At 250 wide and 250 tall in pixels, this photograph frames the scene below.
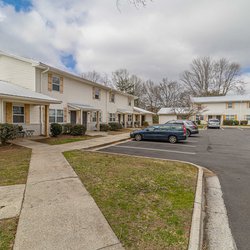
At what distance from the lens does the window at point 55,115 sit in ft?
51.9

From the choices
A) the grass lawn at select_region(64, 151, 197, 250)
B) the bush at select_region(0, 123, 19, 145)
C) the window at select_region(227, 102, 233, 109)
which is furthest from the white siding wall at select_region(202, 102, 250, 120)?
the bush at select_region(0, 123, 19, 145)

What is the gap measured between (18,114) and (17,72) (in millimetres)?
3903

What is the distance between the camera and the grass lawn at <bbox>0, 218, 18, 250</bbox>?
92.6 inches

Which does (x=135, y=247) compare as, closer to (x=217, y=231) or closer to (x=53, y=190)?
(x=217, y=231)

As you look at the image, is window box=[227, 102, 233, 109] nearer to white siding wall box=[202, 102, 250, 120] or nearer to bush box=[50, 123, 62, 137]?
white siding wall box=[202, 102, 250, 120]

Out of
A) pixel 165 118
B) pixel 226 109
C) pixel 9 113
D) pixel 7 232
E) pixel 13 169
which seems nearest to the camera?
pixel 7 232

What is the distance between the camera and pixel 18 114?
13.4 metres

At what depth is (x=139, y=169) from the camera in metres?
6.01

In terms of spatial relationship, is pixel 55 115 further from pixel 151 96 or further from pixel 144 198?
pixel 151 96

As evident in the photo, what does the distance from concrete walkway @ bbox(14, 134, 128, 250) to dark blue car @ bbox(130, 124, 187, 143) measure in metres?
9.65

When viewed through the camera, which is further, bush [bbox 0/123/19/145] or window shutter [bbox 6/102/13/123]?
window shutter [bbox 6/102/13/123]

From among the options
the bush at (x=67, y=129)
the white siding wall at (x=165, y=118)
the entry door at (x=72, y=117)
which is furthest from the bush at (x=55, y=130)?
the white siding wall at (x=165, y=118)

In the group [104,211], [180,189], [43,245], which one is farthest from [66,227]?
[180,189]

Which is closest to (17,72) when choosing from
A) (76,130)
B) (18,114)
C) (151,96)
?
(18,114)
